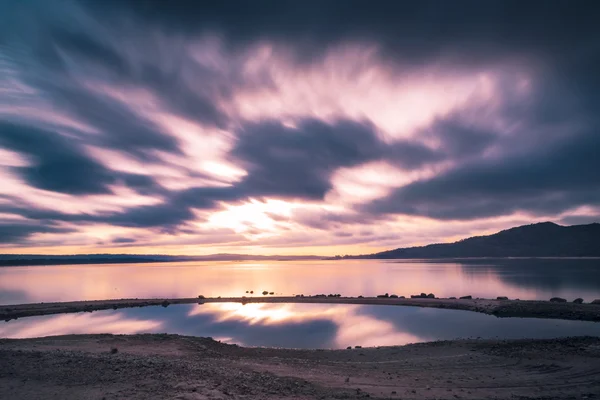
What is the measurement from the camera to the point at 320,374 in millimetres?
16203

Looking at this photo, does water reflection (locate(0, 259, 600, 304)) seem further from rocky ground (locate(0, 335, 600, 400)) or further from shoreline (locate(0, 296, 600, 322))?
rocky ground (locate(0, 335, 600, 400))

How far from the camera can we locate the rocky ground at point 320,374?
12328 millimetres

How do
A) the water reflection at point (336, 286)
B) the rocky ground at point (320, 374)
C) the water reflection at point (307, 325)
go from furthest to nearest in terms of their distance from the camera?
the water reflection at point (336, 286)
the water reflection at point (307, 325)
the rocky ground at point (320, 374)

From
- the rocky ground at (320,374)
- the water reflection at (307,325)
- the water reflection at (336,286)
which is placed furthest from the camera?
the water reflection at (336,286)

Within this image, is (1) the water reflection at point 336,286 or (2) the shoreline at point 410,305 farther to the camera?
(1) the water reflection at point 336,286

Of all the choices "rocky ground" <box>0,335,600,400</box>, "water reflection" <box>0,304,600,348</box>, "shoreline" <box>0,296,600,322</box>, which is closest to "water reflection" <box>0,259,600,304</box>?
"shoreline" <box>0,296,600,322</box>

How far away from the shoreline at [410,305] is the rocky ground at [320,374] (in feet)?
60.9

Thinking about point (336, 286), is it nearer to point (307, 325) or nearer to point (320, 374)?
point (307, 325)

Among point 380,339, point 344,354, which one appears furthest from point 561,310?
point 344,354

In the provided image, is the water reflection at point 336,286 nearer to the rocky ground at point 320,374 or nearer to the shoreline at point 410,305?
the shoreline at point 410,305

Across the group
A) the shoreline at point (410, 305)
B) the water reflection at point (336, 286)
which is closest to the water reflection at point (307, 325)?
the shoreline at point (410, 305)

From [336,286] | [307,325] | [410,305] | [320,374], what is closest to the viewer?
[320,374]

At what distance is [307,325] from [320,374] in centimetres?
2085

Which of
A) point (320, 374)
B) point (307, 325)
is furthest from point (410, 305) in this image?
point (320, 374)
